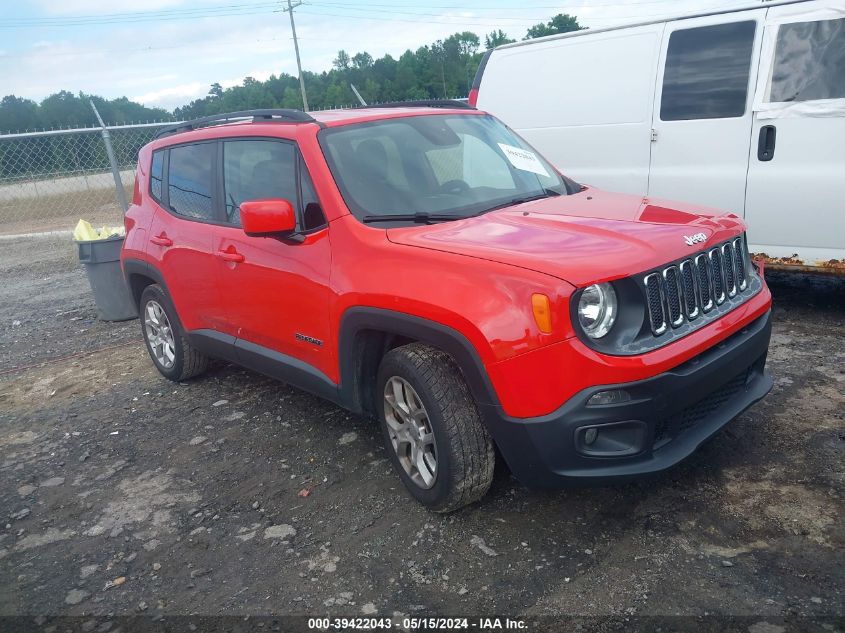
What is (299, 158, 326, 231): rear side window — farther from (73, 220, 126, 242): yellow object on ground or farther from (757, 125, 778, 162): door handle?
(73, 220, 126, 242): yellow object on ground

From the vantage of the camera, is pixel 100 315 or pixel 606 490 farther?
pixel 100 315

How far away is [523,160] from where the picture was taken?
13.7 feet

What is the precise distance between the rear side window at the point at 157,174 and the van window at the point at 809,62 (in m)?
4.32

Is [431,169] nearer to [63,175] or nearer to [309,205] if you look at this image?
[309,205]

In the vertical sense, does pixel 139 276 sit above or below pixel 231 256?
below

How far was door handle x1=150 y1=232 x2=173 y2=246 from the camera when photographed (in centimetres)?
482

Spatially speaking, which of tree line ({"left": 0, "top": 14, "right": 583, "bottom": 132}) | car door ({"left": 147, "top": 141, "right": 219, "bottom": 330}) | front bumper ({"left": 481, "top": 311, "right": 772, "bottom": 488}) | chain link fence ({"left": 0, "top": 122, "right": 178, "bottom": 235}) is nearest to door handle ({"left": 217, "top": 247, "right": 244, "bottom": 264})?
car door ({"left": 147, "top": 141, "right": 219, "bottom": 330})

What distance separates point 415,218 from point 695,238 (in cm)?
124

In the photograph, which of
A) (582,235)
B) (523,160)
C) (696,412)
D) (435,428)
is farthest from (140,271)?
(696,412)

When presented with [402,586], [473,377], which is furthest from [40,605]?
[473,377]

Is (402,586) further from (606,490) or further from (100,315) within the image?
(100,315)

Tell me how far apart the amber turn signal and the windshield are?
3.05 feet

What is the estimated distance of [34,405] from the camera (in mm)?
5438

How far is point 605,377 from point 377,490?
147cm
